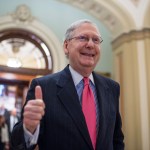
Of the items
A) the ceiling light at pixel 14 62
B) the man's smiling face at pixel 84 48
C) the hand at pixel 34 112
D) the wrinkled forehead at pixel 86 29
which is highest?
the ceiling light at pixel 14 62

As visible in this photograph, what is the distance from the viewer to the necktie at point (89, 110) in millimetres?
1617

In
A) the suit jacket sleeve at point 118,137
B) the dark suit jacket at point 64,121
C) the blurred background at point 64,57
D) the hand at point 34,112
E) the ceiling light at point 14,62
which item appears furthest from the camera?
the ceiling light at point 14,62

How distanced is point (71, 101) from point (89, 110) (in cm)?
12

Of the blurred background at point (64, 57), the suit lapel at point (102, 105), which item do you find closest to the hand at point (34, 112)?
the suit lapel at point (102, 105)

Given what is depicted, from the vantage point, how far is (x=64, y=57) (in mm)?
6992

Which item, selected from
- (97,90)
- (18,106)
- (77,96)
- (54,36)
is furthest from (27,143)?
(18,106)

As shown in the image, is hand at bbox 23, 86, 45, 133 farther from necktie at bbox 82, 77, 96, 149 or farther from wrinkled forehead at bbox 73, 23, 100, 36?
wrinkled forehead at bbox 73, 23, 100, 36

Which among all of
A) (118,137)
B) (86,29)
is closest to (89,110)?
(118,137)

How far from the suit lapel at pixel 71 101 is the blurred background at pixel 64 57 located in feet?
16.1

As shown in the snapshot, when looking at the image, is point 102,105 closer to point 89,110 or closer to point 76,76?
point 89,110

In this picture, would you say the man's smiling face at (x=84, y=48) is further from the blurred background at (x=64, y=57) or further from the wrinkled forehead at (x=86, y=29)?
the blurred background at (x=64, y=57)

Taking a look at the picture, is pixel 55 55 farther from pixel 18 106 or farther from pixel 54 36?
pixel 18 106

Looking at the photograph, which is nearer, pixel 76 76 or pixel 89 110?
pixel 89 110

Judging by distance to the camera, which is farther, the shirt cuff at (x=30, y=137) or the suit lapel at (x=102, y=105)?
the suit lapel at (x=102, y=105)
